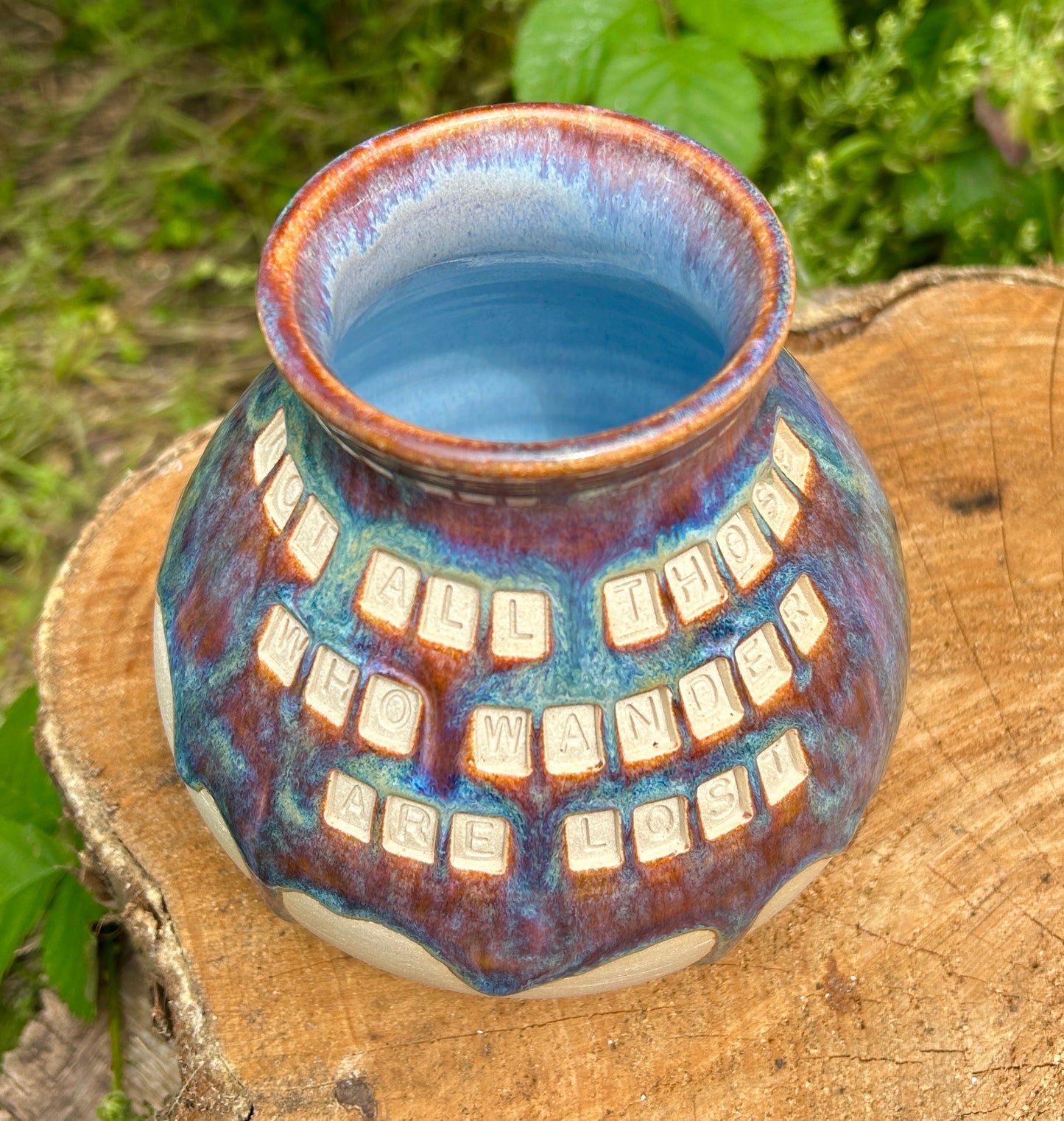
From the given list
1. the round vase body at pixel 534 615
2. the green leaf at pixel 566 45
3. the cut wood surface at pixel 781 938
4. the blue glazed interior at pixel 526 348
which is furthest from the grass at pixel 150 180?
the round vase body at pixel 534 615

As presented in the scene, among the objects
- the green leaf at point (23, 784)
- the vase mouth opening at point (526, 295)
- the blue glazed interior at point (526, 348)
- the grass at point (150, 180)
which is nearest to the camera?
the vase mouth opening at point (526, 295)

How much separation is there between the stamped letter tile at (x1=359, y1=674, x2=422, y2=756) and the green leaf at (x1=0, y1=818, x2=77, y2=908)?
69 centimetres

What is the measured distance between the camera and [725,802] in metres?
0.93

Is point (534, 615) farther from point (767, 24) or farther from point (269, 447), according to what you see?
point (767, 24)

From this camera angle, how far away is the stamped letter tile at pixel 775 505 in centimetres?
92

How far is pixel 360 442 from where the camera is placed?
31.9 inches

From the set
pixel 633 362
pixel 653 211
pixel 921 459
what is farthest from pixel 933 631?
pixel 653 211

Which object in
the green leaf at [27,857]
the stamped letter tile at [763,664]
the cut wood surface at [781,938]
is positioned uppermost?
the stamped letter tile at [763,664]

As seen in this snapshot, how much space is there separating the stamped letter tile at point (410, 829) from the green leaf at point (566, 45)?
3.34ft

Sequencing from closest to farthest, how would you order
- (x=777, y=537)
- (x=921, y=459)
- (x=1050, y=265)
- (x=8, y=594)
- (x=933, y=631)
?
(x=777, y=537), (x=933, y=631), (x=921, y=459), (x=1050, y=265), (x=8, y=594)

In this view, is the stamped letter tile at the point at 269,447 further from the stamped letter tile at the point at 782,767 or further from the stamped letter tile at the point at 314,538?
the stamped letter tile at the point at 782,767

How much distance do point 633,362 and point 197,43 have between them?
2147 mm

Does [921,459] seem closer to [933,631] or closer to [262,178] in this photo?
[933,631]

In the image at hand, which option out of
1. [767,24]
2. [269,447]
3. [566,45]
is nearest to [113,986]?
[269,447]
